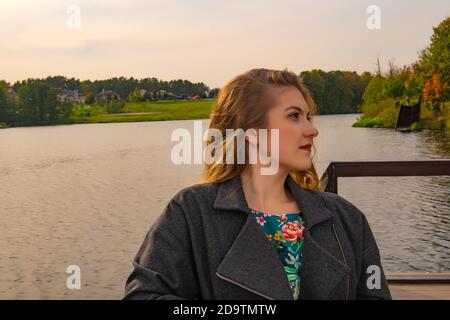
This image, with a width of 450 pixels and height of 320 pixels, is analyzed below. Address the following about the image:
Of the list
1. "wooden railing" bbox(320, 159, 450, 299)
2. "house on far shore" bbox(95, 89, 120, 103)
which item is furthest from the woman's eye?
"house on far shore" bbox(95, 89, 120, 103)

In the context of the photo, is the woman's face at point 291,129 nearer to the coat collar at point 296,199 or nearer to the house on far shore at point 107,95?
the coat collar at point 296,199

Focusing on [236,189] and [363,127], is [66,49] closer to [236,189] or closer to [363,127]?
[363,127]

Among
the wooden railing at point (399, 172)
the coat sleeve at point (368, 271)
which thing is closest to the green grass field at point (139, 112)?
the wooden railing at point (399, 172)

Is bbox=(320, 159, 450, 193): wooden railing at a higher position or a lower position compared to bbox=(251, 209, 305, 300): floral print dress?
lower

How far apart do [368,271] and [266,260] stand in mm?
362

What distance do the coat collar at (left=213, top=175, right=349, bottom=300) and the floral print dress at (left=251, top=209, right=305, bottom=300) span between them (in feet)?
0.11

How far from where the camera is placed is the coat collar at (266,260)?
189cm

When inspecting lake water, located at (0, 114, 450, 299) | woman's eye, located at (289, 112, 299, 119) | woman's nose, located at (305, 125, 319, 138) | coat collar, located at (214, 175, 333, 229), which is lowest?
lake water, located at (0, 114, 450, 299)

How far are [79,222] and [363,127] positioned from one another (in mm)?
51785

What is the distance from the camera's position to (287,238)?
2033 millimetres

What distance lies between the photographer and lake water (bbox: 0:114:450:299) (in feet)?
42.3

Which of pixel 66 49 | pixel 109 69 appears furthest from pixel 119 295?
pixel 109 69

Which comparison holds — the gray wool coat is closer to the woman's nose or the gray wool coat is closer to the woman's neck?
the woman's neck
